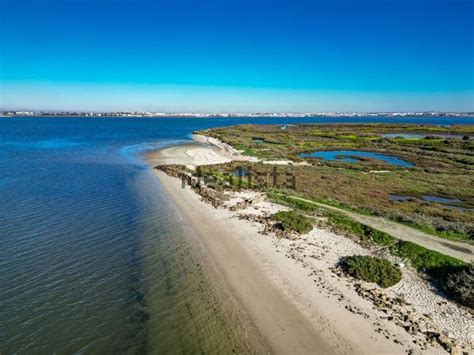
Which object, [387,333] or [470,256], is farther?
[470,256]

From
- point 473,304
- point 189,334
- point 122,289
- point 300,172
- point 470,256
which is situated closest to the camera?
point 189,334

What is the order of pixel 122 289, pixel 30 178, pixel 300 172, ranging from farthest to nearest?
pixel 300 172 → pixel 30 178 → pixel 122 289

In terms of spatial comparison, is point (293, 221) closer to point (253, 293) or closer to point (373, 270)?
point (373, 270)

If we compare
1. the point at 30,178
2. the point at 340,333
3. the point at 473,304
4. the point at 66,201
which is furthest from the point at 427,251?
the point at 30,178

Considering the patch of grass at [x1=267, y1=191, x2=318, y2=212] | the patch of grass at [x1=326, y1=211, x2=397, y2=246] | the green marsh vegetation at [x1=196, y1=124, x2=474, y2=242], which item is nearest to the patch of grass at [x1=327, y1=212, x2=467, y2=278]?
the patch of grass at [x1=326, y1=211, x2=397, y2=246]

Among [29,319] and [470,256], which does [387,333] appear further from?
[29,319]

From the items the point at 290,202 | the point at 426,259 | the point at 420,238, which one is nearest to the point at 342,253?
the point at 426,259

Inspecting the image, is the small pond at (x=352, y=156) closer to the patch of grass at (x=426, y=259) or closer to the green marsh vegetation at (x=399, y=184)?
the green marsh vegetation at (x=399, y=184)
